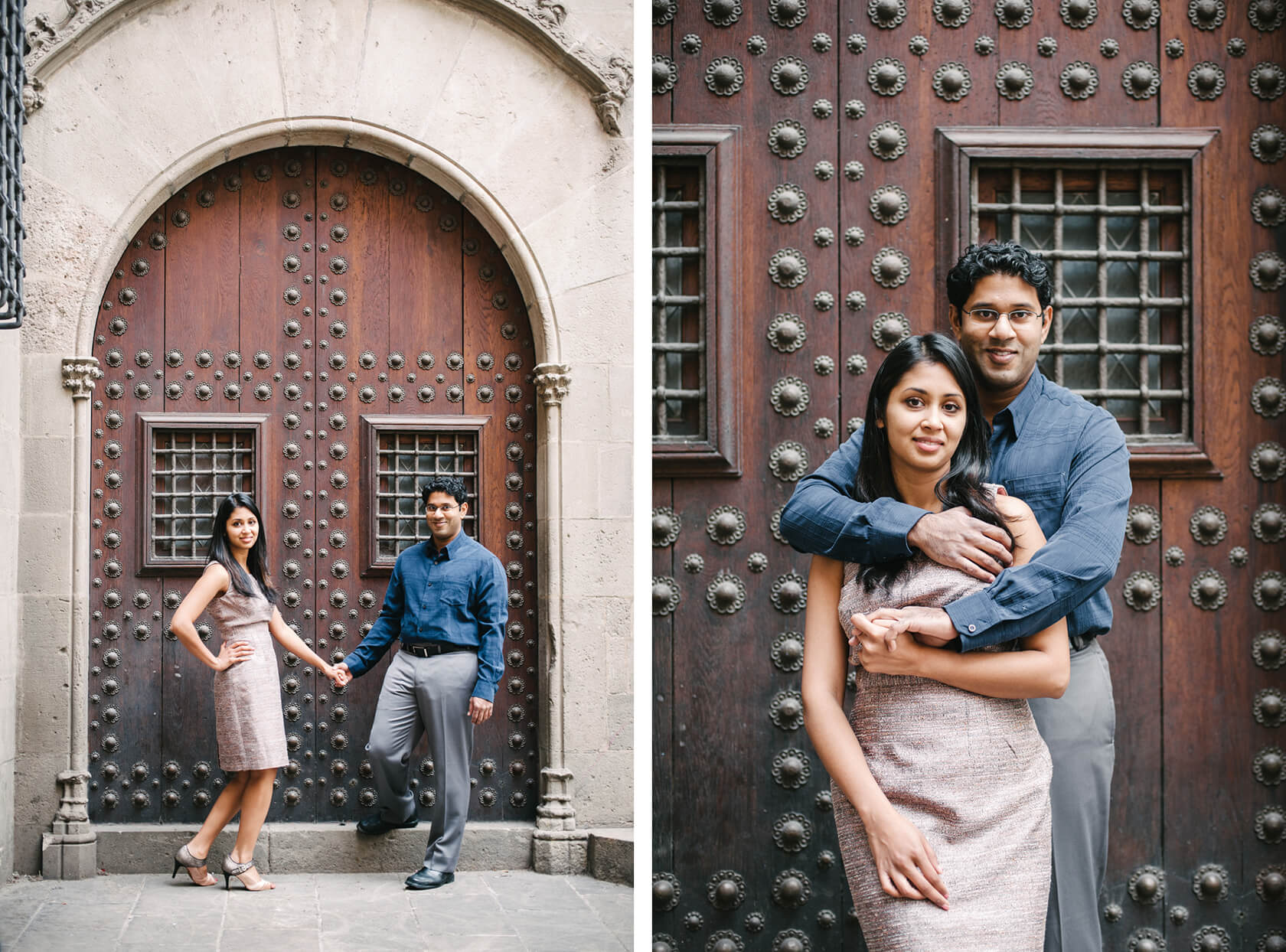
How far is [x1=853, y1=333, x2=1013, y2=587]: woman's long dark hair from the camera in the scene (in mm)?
1566

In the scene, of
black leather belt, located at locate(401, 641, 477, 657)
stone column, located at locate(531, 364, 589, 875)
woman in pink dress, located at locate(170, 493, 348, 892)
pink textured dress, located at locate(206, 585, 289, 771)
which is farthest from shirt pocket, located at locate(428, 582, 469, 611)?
pink textured dress, located at locate(206, 585, 289, 771)

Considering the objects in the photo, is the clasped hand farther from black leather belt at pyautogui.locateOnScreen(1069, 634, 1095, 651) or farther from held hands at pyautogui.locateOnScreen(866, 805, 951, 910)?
black leather belt at pyautogui.locateOnScreen(1069, 634, 1095, 651)

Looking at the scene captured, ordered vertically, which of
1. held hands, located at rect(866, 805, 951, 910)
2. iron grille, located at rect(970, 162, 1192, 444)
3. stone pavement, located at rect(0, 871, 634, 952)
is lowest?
stone pavement, located at rect(0, 871, 634, 952)

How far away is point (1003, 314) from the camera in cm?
178

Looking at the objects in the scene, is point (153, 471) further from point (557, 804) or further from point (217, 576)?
point (557, 804)

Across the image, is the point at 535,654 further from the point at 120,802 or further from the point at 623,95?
the point at 623,95

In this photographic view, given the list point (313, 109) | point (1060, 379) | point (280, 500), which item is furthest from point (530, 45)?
point (1060, 379)

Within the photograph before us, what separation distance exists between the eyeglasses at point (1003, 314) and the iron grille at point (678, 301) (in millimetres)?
926

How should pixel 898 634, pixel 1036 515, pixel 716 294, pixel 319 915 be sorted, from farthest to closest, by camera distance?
pixel 319 915 < pixel 716 294 < pixel 1036 515 < pixel 898 634

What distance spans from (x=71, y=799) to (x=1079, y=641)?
2.62m

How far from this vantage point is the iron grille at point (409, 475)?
10.5 feet

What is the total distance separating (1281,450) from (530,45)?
236cm

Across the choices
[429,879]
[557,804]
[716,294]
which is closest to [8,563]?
[429,879]

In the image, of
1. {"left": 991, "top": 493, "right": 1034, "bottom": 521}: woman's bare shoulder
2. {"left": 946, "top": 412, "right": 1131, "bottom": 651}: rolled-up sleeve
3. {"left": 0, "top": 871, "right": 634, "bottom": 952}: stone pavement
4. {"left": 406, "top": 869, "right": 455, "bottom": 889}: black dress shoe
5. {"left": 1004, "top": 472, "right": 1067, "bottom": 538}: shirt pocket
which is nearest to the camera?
{"left": 946, "top": 412, "right": 1131, "bottom": 651}: rolled-up sleeve
